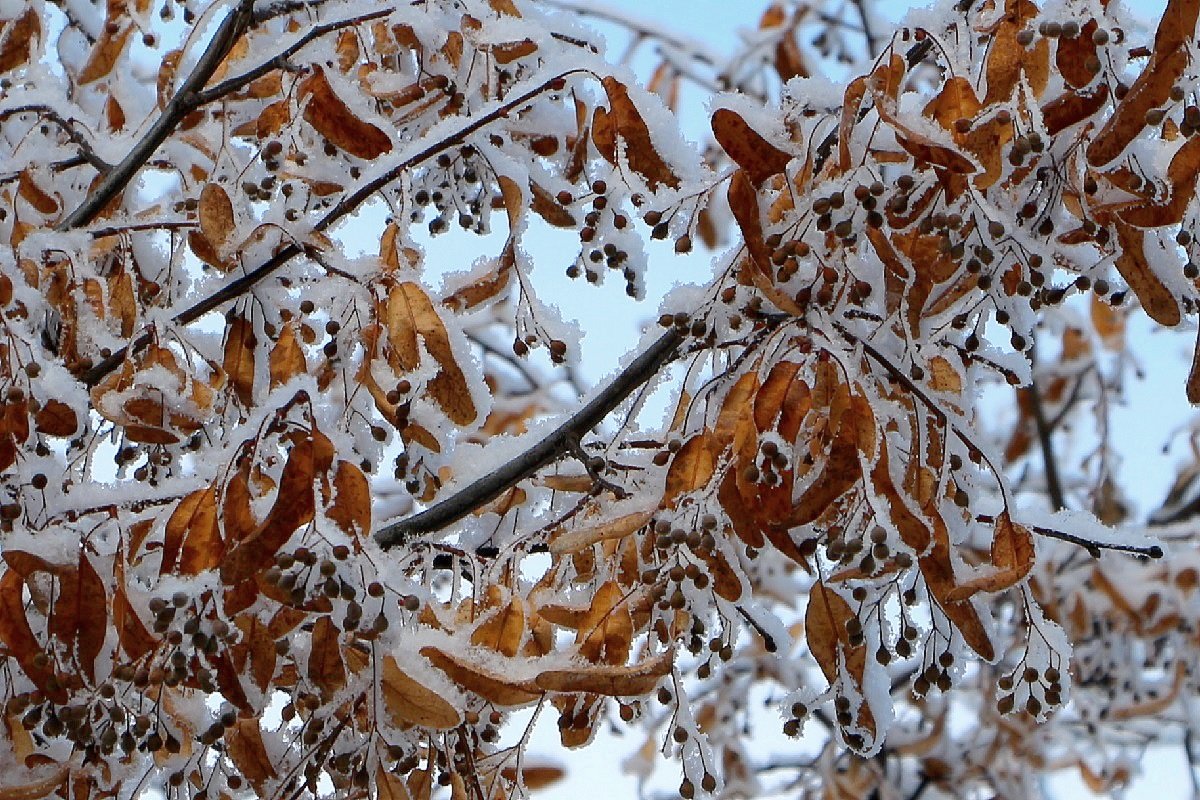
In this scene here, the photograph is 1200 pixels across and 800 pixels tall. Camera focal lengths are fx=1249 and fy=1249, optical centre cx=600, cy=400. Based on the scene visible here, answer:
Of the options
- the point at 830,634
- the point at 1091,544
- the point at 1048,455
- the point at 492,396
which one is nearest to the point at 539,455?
the point at 492,396

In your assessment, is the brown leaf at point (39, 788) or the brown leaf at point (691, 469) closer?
the brown leaf at point (691, 469)

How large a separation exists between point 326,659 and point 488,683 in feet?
0.83

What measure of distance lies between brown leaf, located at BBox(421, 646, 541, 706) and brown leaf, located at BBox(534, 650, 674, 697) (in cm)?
4

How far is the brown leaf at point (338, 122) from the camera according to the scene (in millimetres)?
1875

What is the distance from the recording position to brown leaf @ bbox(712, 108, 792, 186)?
1.47 metres

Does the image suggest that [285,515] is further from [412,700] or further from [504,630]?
[504,630]

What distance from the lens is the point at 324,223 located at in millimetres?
1890

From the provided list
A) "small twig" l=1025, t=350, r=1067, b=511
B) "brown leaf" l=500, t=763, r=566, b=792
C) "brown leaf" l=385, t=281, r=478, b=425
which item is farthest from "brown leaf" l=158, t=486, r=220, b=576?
"small twig" l=1025, t=350, r=1067, b=511

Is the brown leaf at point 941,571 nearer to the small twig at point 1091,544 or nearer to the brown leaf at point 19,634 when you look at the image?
the small twig at point 1091,544

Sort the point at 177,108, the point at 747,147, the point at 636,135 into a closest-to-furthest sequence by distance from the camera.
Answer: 1. the point at 747,147
2. the point at 636,135
3. the point at 177,108

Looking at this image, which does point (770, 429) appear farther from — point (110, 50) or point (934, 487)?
point (110, 50)

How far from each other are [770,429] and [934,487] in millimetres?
233

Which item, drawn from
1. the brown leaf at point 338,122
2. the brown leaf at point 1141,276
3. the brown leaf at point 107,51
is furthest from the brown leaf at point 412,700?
the brown leaf at point 107,51

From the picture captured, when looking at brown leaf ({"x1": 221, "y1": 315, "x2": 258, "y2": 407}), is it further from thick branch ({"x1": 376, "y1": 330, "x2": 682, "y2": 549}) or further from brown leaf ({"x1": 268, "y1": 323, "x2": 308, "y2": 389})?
thick branch ({"x1": 376, "y1": 330, "x2": 682, "y2": 549})
